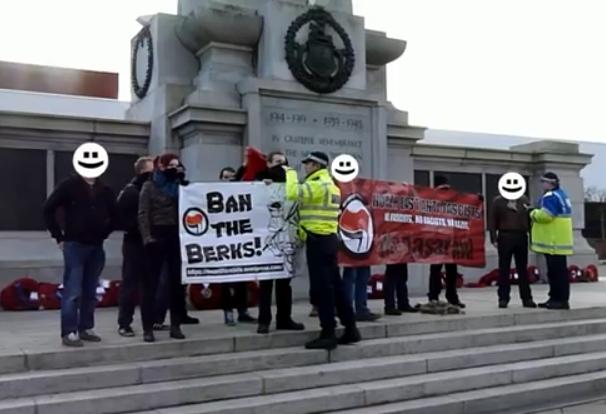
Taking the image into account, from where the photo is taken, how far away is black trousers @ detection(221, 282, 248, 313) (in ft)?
26.8

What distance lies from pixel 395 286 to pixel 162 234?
3474 millimetres

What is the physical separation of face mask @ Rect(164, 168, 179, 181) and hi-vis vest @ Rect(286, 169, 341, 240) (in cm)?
116

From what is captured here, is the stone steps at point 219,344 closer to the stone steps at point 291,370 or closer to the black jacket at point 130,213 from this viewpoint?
the stone steps at point 291,370

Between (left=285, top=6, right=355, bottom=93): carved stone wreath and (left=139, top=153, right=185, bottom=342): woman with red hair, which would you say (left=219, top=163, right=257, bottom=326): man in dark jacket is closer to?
(left=139, top=153, right=185, bottom=342): woman with red hair

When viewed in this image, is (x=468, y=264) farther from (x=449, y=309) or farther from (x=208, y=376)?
(x=208, y=376)

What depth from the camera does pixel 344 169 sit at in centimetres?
911

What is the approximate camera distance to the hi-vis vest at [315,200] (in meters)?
7.15

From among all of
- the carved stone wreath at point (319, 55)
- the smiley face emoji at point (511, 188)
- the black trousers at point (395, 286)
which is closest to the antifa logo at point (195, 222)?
the black trousers at point (395, 286)

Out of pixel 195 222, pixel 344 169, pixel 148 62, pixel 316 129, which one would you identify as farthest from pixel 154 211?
pixel 148 62

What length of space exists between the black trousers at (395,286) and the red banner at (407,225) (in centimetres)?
11

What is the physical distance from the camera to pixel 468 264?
10.2 metres

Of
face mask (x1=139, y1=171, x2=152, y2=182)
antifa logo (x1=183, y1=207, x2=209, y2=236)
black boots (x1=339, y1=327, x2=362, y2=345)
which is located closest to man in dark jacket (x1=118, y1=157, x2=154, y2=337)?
face mask (x1=139, y1=171, x2=152, y2=182)

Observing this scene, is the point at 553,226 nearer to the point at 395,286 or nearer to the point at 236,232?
the point at 395,286

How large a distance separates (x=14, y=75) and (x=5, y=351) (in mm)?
36952
